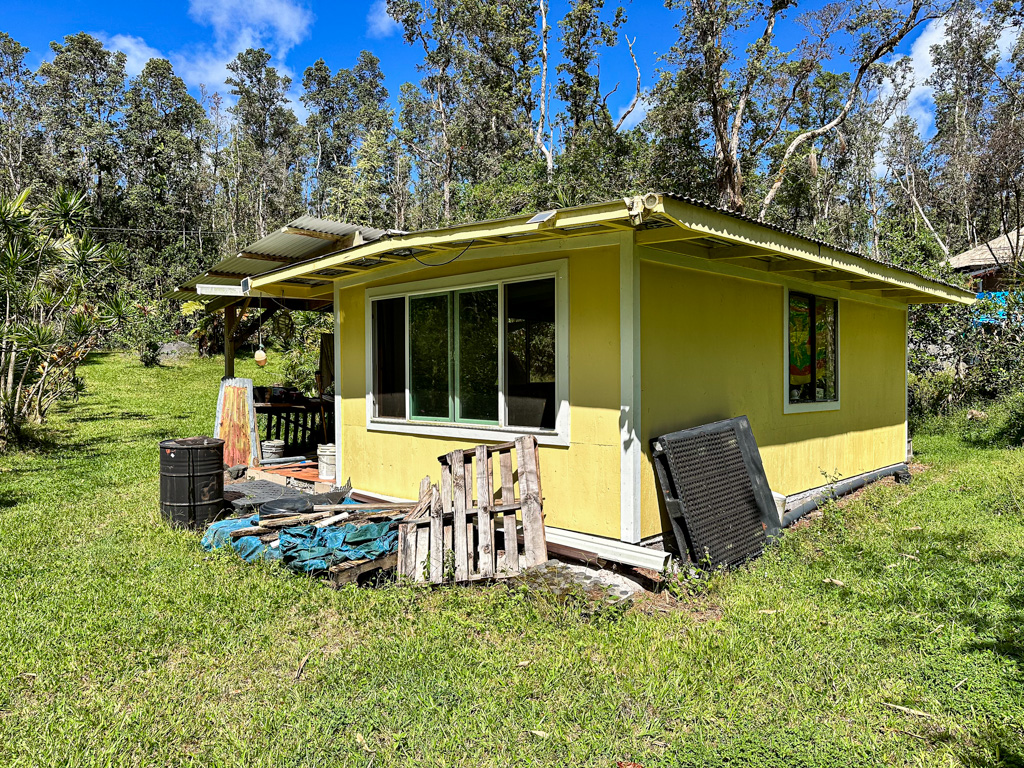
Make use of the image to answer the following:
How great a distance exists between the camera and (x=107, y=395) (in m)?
17.6

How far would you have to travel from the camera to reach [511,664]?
3443 mm

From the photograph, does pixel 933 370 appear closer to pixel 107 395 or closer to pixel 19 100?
pixel 107 395

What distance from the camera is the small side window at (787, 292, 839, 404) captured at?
6.78m

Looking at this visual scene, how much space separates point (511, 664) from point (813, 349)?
5173mm

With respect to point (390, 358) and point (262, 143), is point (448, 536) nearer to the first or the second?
point (390, 358)

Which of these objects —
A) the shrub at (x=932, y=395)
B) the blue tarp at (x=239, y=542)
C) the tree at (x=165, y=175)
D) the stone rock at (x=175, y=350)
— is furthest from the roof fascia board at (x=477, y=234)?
the tree at (x=165, y=175)

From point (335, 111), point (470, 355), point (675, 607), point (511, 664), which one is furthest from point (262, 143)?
point (511, 664)

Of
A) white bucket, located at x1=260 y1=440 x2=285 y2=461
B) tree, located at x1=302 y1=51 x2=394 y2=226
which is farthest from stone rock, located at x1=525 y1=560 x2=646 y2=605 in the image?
tree, located at x1=302 y1=51 x2=394 y2=226

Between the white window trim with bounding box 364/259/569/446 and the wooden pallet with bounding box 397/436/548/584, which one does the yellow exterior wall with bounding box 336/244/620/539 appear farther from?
the wooden pallet with bounding box 397/436/548/584

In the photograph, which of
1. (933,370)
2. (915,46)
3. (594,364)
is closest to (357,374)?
(594,364)

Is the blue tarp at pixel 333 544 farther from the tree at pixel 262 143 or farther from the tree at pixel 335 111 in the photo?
the tree at pixel 335 111

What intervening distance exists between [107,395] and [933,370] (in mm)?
19785

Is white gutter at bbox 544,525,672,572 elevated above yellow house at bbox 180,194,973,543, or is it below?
below

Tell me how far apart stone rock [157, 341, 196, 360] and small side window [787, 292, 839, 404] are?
74.3ft
